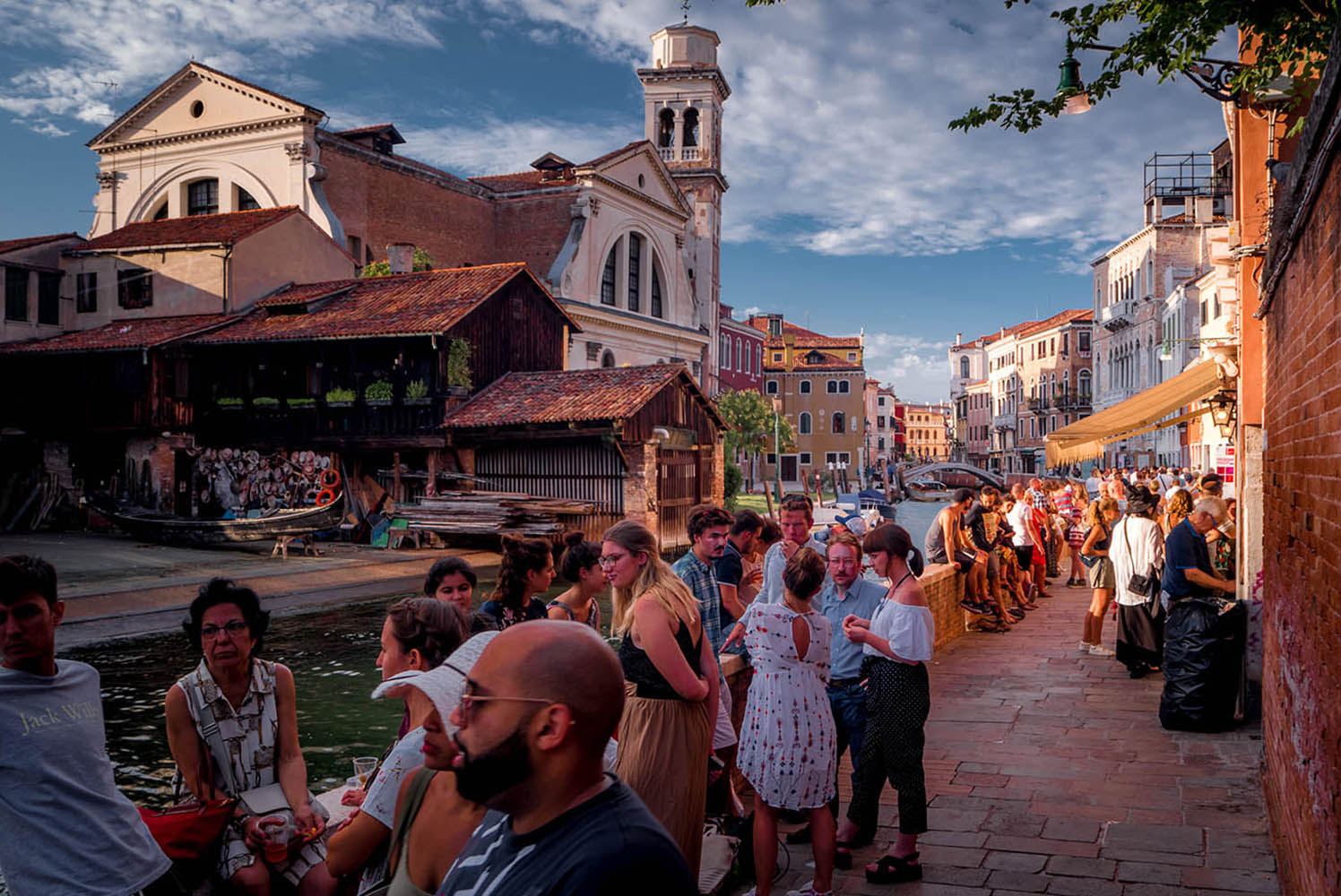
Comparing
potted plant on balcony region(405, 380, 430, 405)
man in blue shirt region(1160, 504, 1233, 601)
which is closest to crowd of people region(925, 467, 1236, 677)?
man in blue shirt region(1160, 504, 1233, 601)

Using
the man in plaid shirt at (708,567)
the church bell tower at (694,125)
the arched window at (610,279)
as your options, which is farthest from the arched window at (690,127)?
the man in plaid shirt at (708,567)

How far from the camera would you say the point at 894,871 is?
4953mm

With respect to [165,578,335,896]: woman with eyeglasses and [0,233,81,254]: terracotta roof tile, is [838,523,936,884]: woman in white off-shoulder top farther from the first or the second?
[0,233,81,254]: terracotta roof tile

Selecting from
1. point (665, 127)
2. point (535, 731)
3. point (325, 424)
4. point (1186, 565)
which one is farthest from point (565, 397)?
point (665, 127)

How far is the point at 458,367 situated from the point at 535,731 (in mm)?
24282

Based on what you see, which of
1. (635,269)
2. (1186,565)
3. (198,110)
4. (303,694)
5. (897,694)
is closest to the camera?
(897,694)

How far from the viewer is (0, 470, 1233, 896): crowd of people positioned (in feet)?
5.82

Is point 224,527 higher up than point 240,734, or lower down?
lower down

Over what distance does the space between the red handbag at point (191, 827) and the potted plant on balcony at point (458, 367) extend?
2194cm

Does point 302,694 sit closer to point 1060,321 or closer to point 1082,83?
point 1082,83

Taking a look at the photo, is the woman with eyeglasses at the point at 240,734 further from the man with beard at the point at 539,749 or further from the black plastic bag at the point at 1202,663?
the black plastic bag at the point at 1202,663

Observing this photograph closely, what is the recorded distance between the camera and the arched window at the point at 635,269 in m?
41.1

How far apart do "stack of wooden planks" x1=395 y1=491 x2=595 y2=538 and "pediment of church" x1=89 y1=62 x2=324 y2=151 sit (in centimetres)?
1477

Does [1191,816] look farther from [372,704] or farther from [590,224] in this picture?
[590,224]
